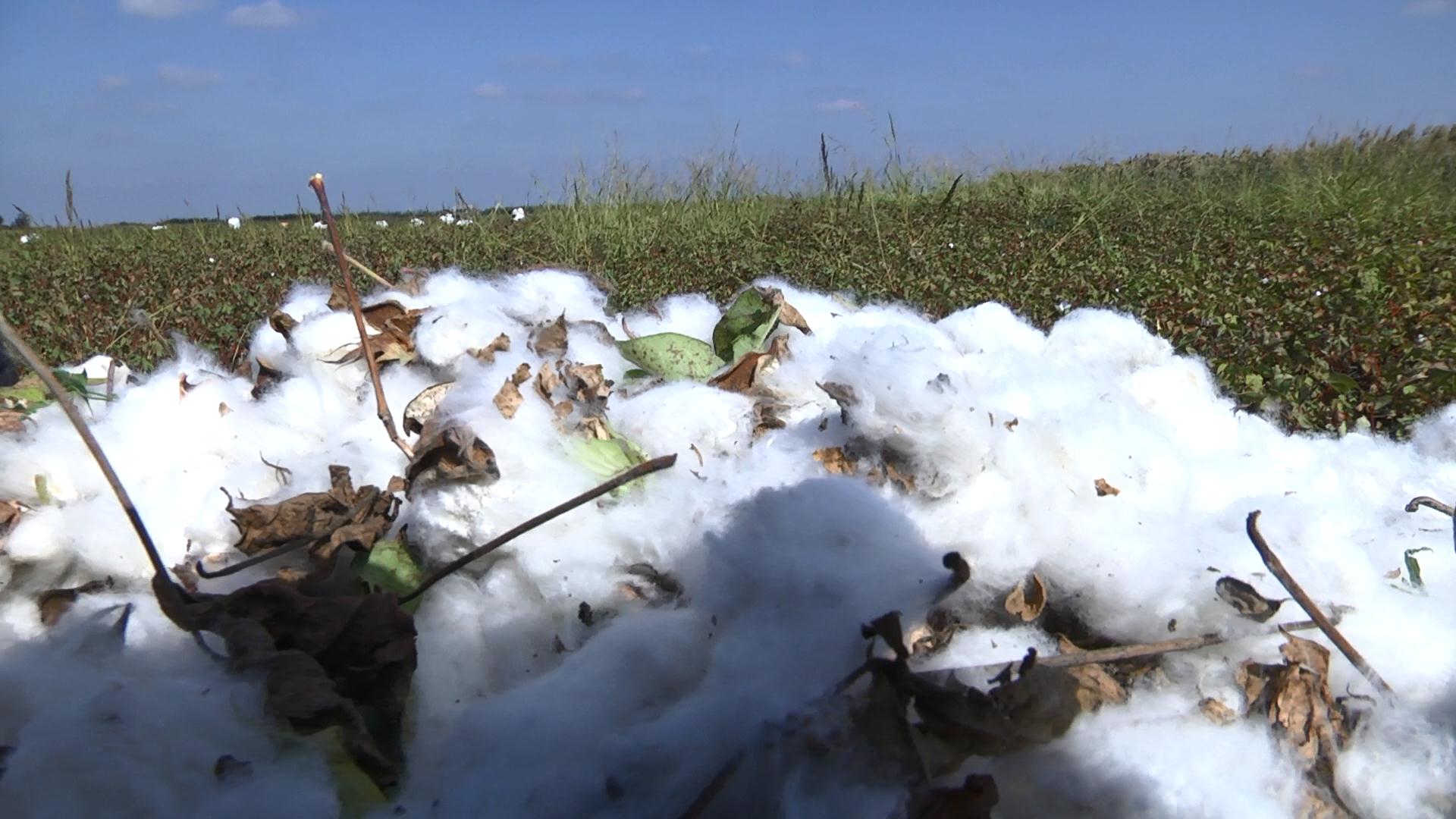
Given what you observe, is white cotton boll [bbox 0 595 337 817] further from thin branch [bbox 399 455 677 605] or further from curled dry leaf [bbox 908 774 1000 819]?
curled dry leaf [bbox 908 774 1000 819]

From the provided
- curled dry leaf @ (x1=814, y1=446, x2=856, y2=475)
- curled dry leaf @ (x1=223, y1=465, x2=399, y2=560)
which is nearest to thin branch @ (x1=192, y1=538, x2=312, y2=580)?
curled dry leaf @ (x1=223, y1=465, x2=399, y2=560)

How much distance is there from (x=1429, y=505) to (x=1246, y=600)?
0.43 metres

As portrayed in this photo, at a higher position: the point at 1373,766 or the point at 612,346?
the point at 612,346

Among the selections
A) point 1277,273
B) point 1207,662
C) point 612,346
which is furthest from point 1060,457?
point 1277,273

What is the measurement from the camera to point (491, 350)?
1541 mm

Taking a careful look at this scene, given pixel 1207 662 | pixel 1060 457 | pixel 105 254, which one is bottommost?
pixel 105 254

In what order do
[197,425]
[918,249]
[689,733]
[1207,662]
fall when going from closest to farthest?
[689,733] < [1207,662] < [197,425] < [918,249]

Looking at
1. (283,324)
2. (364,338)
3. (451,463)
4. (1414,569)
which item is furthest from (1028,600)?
(283,324)

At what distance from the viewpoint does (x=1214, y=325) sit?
2.77 m

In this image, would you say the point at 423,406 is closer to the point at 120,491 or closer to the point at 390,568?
the point at 390,568

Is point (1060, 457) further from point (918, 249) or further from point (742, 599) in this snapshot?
point (918, 249)

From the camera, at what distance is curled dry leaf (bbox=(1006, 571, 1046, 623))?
1.17 metres

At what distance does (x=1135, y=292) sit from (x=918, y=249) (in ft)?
3.69

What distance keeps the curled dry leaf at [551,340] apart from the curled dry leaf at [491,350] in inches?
2.3
